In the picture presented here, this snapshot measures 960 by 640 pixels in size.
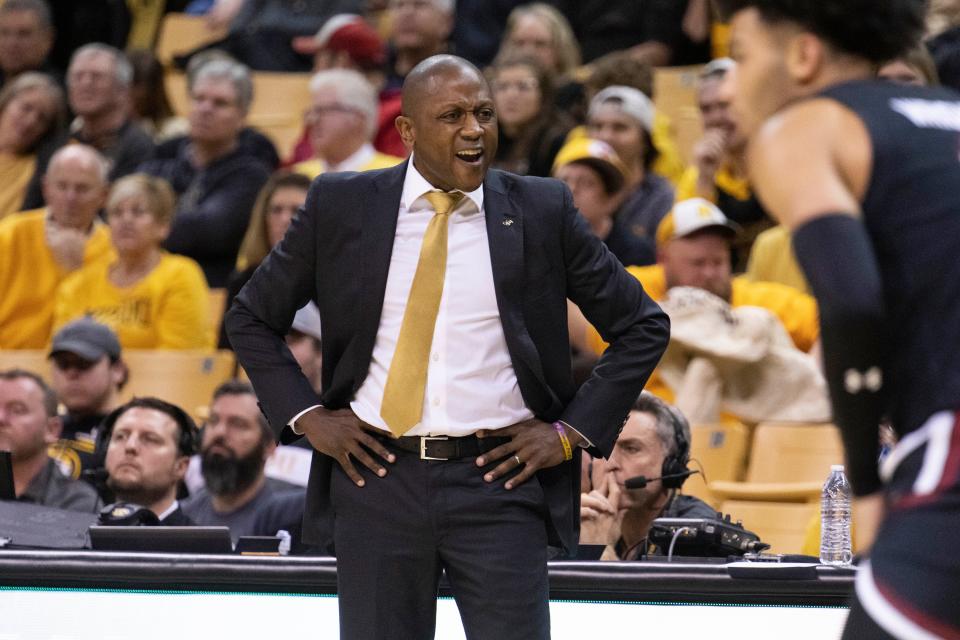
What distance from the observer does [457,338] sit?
3170 mm

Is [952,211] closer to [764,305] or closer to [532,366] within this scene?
[532,366]

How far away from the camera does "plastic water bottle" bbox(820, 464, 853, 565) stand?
418cm

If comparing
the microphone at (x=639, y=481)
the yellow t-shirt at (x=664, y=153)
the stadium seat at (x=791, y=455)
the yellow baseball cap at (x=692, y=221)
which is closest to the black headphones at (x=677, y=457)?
the microphone at (x=639, y=481)

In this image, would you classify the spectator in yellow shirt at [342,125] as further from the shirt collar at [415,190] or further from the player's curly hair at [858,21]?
the player's curly hair at [858,21]

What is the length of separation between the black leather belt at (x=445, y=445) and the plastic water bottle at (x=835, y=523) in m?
1.30

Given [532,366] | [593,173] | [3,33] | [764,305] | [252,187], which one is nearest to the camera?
[532,366]

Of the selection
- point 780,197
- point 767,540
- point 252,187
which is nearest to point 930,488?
point 780,197

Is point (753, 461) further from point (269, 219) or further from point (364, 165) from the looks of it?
point (364, 165)

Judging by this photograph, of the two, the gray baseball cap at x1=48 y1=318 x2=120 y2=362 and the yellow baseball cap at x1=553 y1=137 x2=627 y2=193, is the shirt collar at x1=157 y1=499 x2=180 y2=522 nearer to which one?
Answer: the gray baseball cap at x1=48 y1=318 x2=120 y2=362

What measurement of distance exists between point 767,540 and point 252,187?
12.7 feet

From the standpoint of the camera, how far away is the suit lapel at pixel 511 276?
3.16 metres

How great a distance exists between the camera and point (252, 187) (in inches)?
327

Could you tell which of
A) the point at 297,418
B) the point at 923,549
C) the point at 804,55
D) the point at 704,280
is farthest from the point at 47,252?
the point at 923,549

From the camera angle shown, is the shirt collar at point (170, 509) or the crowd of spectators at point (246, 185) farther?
the crowd of spectators at point (246, 185)
